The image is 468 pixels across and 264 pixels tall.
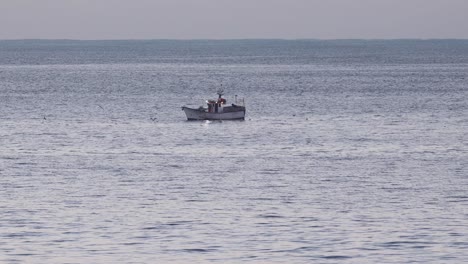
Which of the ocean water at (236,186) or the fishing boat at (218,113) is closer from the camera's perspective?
the ocean water at (236,186)

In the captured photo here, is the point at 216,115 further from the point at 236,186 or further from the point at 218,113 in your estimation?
the point at 236,186

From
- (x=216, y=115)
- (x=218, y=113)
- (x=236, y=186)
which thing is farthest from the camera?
(x=218, y=113)

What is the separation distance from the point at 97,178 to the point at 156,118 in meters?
39.3

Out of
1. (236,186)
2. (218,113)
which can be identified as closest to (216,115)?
(218,113)

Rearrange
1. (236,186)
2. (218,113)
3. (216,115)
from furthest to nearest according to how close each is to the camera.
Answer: (218,113), (216,115), (236,186)

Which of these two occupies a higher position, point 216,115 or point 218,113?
point 218,113

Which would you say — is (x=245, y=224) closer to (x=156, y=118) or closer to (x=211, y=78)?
(x=156, y=118)

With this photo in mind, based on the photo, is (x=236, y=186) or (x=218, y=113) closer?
(x=236, y=186)

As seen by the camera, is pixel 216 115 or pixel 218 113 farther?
pixel 218 113

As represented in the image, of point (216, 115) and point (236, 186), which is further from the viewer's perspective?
point (216, 115)

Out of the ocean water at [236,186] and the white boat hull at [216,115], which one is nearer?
the ocean water at [236,186]

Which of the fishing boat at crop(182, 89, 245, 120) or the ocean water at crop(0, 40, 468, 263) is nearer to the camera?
the ocean water at crop(0, 40, 468, 263)

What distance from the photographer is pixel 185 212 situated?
4019 centimetres

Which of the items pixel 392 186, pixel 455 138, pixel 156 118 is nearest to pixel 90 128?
pixel 156 118
